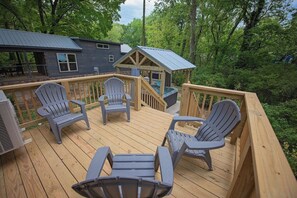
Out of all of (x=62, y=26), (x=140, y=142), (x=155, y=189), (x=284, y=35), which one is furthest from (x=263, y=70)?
(x=62, y=26)

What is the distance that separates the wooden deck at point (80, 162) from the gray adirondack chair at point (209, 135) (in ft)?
0.79

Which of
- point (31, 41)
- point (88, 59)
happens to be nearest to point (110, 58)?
point (88, 59)

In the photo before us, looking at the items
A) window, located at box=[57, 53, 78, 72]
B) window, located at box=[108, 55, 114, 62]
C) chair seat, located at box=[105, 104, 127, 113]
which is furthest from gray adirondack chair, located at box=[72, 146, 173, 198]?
window, located at box=[108, 55, 114, 62]

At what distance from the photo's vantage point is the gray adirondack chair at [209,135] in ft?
5.26

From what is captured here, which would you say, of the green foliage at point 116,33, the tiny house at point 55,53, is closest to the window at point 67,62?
the tiny house at point 55,53

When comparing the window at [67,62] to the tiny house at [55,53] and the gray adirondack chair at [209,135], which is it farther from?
the gray adirondack chair at [209,135]

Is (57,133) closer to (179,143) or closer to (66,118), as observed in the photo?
(66,118)

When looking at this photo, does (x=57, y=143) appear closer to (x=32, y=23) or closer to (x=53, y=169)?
(x=53, y=169)

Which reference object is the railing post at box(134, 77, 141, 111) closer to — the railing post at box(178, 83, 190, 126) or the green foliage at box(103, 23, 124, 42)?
the railing post at box(178, 83, 190, 126)

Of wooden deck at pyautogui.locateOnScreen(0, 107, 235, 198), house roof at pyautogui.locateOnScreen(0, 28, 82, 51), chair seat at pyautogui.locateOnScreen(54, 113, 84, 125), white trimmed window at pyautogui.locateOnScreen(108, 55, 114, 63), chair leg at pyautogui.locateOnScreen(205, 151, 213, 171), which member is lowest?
wooden deck at pyautogui.locateOnScreen(0, 107, 235, 198)

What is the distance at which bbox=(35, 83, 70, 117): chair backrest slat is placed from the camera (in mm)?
2494

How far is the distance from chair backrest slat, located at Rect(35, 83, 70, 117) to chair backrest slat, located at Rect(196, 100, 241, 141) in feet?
8.35

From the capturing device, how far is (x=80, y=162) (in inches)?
78.4

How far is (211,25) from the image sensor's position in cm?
1096
